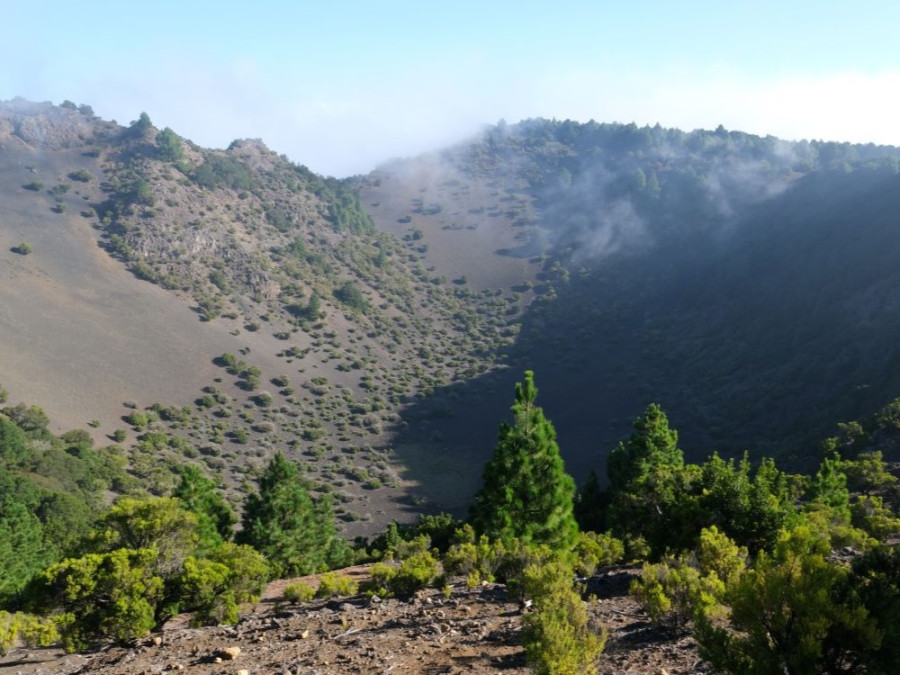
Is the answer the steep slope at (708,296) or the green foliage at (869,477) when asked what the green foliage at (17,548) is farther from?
the green foliage at (869,477)

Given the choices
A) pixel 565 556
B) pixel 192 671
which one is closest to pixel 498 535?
pixel 565 556

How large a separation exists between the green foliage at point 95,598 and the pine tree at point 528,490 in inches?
370

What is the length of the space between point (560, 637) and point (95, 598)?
35.9 feet

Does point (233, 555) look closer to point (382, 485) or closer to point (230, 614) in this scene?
point (230, 614)

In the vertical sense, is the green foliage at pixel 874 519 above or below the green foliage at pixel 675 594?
below

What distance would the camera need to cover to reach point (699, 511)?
15.0 meters

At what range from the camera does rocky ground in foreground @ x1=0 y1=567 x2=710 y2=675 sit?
1063 centimetres

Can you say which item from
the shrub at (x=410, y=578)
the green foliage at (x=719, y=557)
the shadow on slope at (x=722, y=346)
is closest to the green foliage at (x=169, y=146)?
the shadow on slope at (x=722, y=346)

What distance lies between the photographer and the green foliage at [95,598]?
535 inches

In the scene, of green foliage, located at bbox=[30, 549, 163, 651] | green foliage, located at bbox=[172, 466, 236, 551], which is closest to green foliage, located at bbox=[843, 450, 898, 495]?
green foliage, located at bbox=[172, 466, 236, 551]

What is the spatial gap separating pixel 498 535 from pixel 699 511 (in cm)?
597

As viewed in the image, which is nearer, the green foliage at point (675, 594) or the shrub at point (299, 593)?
the green foliage at point (675, 594)

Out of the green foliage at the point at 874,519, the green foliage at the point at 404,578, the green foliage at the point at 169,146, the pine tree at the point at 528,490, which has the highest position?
the green foliage at the point at 169,146

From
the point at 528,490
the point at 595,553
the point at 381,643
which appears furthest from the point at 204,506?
the point at 381,643
